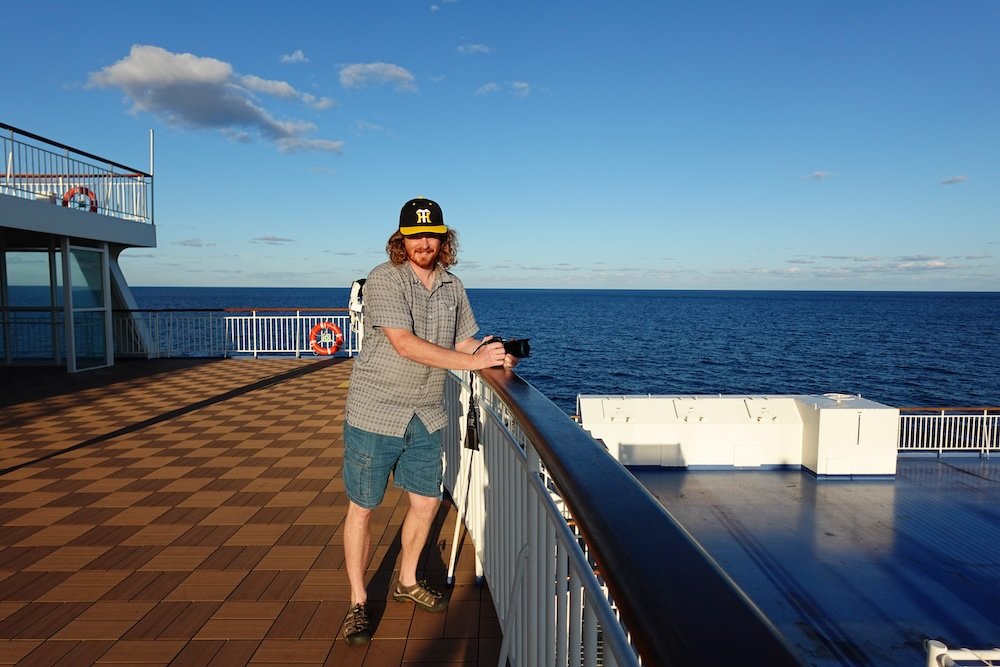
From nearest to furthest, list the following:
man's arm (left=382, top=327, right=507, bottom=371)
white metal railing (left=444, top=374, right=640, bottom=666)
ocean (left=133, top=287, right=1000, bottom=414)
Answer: white metal railing (left=444, top=374, right=640, bottom=666) → man's arm (left=382, top=327, right=507, bottom=371) → ocean (left=133, top=287, right=1000, bottom=414)

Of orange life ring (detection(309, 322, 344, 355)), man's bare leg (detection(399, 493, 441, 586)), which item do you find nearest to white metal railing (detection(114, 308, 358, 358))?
orange life ring (detection(309, 322, 344, 355))

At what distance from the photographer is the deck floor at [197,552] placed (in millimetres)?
2316

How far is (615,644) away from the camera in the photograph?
0.84 m

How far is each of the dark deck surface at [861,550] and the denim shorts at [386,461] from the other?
13.1 feet

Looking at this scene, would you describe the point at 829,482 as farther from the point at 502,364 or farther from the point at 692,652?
the point at 692,652

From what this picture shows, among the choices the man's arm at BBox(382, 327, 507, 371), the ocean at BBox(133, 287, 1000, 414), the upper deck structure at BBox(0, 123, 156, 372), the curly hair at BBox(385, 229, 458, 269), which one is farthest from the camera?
the ocean at BBox(133, 287, 1000, 414)

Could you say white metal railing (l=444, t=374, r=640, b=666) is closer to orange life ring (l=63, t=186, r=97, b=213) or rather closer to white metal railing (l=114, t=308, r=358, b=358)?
white metal railing (l=114, t=308, r=358, b=358)

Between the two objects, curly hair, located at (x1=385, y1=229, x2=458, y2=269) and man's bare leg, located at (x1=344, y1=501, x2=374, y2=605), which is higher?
curly hair, located at (x1=385, y1=229, x2=458, y2=269)

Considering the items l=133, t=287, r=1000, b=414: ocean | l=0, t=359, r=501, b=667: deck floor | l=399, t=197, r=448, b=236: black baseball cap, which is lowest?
l=133, t=287, r=1000, b=414: ocean

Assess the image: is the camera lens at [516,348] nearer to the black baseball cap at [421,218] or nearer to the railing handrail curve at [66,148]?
the black baseball cap at [421,218]

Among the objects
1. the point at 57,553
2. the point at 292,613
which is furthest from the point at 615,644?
the point at 57,553

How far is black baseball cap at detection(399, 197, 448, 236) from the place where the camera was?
84.1 inches

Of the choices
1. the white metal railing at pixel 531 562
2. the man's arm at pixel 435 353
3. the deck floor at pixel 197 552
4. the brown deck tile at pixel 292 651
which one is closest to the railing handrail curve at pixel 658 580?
the white metal railing at pixel 531 562

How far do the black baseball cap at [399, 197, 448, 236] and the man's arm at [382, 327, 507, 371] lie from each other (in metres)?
0.37
